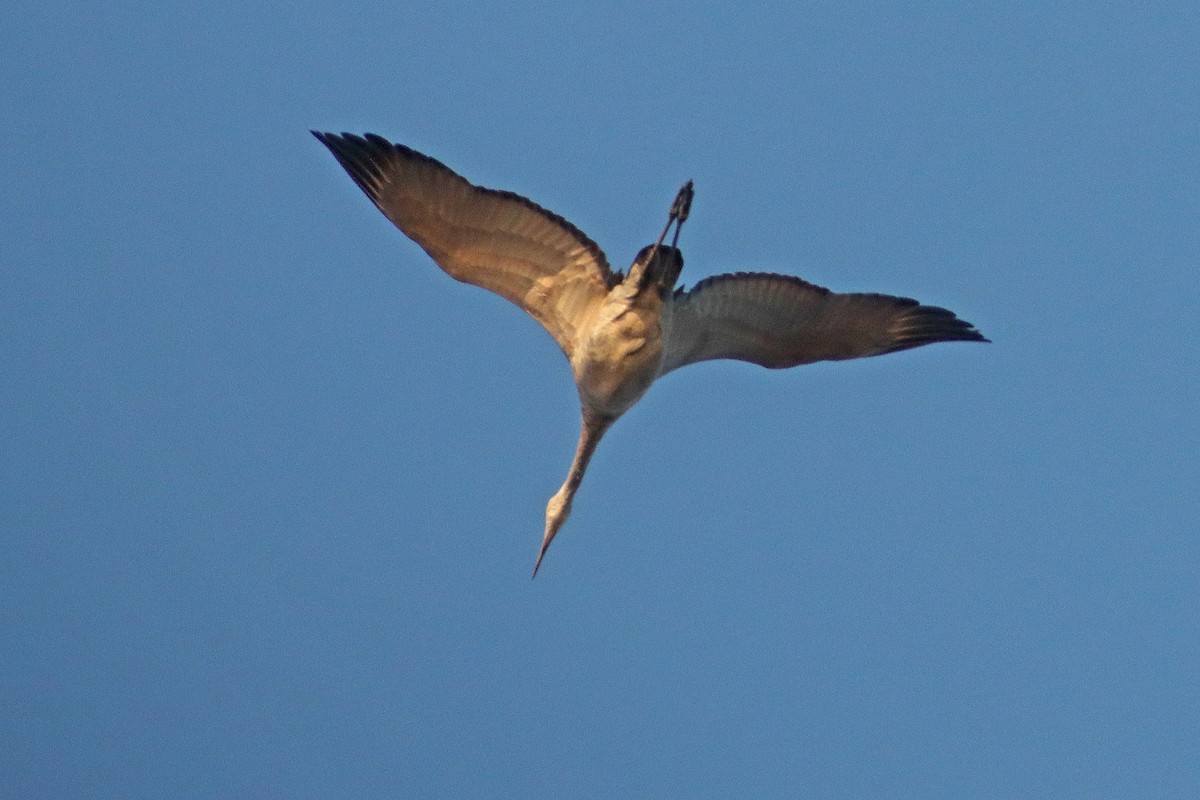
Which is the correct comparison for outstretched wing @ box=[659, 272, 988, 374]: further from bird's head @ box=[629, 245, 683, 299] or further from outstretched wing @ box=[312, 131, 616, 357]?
outstretched wing @ box=[312, 131, 616, 357]

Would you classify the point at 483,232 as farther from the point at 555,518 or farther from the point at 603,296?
the point at 555,518

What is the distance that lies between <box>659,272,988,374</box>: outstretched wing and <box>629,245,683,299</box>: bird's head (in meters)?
0.25

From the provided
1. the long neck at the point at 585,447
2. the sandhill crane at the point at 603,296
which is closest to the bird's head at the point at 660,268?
the sandhill crane at the point at 603,296

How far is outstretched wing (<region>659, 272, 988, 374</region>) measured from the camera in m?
20.3

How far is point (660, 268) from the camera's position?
19.8 meters

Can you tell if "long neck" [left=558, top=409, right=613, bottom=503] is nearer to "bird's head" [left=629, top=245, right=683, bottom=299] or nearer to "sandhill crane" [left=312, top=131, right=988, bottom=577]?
"sandhill crane" [left=312, top=131, right=988, bottom=577]

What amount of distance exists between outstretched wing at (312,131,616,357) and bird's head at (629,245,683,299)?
1.39 feet

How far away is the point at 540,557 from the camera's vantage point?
21750 mm

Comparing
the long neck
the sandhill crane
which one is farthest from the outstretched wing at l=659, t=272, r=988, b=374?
the long neck

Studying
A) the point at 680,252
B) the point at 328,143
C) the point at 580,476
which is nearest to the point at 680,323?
the point at 680,252

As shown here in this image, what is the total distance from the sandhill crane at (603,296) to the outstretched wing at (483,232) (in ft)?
0.04

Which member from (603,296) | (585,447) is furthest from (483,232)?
(585,447)

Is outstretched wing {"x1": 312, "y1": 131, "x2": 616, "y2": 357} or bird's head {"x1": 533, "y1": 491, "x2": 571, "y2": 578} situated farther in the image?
bird's head {"x1": 533, "y1": 491, "x2": 571, "y2": 578}

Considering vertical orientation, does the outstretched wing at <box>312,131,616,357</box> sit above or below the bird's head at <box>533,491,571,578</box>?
above
